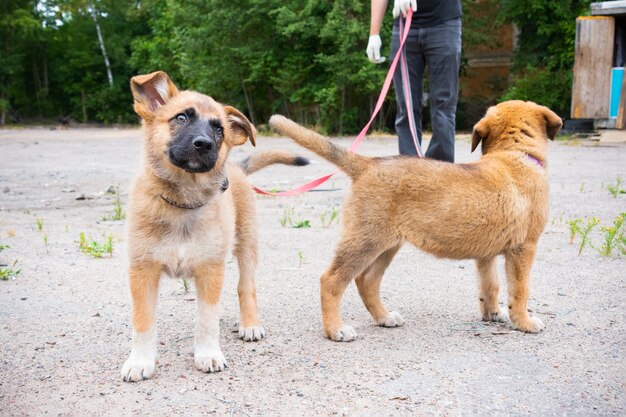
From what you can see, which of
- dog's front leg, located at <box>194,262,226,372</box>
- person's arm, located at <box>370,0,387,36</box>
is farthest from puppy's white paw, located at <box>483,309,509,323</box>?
person's arm, located at <box>370,0,387,36</box>

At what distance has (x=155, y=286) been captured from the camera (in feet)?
12.9

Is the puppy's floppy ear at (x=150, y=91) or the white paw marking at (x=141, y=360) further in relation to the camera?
the puppy's floppy ear at (x=150, y=91)

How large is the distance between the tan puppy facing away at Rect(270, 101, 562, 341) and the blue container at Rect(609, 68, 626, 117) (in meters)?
14.3

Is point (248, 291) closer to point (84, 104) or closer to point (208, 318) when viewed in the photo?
point (208, 318)

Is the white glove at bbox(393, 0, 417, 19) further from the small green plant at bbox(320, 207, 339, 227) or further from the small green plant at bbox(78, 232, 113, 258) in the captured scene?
the small green plant at bbox(78, 232, 113, 258)

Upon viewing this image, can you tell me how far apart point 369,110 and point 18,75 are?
27.0 meters

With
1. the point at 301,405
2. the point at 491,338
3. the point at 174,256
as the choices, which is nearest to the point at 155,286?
the point at 174,256

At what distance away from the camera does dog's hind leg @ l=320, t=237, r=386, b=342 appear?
14.3ft

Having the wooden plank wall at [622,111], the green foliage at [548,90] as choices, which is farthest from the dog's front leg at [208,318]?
the green foliage at [548,90]

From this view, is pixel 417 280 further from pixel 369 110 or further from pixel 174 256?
pixel 369 110

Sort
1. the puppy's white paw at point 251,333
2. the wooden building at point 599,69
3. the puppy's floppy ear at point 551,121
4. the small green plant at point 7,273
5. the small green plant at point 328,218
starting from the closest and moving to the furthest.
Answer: the puppy's white paw at point 251,333 < the puppy's floppy ear at point 551,121 < the small green plant at point 7,273 < the small green plant at point 328,218 < the wooden building at point 599,69

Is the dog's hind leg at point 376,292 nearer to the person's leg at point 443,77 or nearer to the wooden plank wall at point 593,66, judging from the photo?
the person's leg at point 443,77

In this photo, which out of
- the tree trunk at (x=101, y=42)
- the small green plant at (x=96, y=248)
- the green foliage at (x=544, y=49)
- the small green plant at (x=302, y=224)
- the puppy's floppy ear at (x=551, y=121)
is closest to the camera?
the puppy's floppy ear at (x=551, y=121)

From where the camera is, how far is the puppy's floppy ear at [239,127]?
4.36 meters
